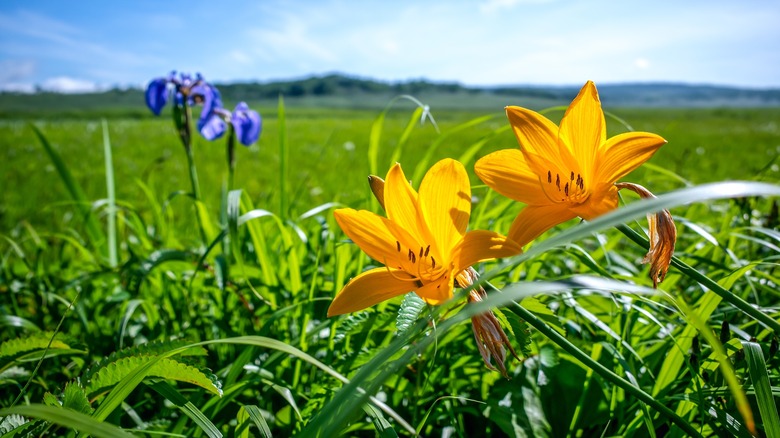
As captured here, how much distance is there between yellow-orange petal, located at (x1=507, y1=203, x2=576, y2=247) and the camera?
0.60 metres

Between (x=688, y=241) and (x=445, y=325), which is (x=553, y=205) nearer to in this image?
(x=445, y=325)

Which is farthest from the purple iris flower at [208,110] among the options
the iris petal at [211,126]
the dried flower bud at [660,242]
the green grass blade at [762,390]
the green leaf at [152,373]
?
the green grass blade at [762,390]

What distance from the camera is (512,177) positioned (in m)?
0.64

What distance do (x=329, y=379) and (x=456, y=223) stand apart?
51cm

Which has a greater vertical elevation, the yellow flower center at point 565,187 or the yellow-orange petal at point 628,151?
the yellow-orange petal at point 628,151

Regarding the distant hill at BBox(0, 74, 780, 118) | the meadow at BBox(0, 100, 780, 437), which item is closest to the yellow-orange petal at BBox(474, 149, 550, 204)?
the meadow at BBox(0, 100, 780, 437)

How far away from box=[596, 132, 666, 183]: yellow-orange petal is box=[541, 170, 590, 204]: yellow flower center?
0.11 feet

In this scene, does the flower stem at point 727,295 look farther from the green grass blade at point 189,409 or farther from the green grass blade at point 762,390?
the green grass blade at point 189,409

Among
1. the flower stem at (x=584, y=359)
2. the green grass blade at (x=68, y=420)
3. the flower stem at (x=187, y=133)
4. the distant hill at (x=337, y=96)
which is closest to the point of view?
the green grass blade at (x=68, y=420)

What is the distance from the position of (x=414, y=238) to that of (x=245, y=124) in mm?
1111

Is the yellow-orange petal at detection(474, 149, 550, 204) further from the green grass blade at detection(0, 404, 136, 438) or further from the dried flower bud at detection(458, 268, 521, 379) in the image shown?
the green grass blade at detection(0, 404, 136, 438)

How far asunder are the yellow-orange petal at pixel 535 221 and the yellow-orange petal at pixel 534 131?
75 mm

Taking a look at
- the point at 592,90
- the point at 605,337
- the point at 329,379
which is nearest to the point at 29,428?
the point at 329,379

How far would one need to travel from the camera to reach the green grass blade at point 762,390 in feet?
1.86
